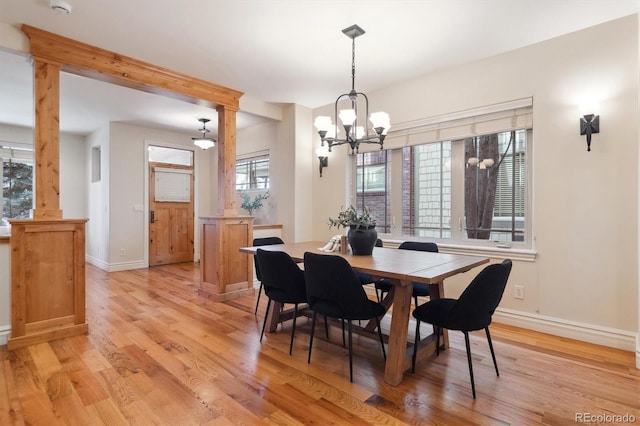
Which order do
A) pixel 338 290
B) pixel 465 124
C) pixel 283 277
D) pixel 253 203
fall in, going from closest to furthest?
1. pixel 338 290
2. pixel 283 277
3. pixel 465 124
4. pixel 253 203

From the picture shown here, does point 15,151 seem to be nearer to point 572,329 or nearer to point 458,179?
point 458,179

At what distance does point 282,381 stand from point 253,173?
4.62 m

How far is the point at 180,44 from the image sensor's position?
3.22 metres

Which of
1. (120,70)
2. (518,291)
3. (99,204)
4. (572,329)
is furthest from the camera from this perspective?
(99,204)

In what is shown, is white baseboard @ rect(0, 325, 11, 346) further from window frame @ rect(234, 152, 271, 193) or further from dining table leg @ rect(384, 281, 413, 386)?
window frame @ rect(234, 152, 271, 193)

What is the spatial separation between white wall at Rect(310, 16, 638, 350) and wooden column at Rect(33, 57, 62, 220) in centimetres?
407

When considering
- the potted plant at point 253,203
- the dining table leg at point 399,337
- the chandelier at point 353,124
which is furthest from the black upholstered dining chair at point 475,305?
the potted plant at point 253,203

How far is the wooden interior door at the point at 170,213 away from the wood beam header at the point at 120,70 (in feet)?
9.84

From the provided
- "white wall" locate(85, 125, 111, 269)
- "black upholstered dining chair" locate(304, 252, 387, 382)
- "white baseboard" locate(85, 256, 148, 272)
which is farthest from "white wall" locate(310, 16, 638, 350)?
"white wall" locate(85, 125, 111, 269)

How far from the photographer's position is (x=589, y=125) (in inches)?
114

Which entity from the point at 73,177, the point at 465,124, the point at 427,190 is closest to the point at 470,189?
the point at 427,190

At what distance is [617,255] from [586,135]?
40.6 inches

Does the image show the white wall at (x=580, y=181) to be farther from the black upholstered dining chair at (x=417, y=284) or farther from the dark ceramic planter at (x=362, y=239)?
the dark ceramic planter at (x=362, y=239)

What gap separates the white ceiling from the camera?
262 cm
